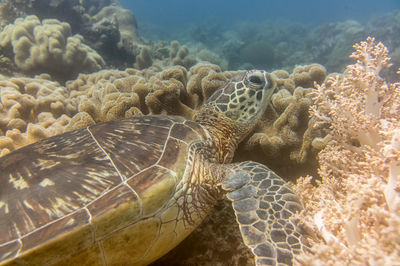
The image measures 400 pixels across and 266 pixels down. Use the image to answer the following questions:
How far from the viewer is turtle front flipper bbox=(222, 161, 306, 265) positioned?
1.33m

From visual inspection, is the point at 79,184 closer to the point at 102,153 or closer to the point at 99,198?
the point at 99,198

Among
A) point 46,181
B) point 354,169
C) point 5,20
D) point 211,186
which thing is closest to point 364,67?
point 354,169

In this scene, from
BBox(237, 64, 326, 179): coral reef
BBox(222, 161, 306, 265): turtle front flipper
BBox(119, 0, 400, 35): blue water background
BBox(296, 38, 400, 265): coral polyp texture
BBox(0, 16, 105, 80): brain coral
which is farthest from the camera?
BBox(119, 0, 400, 35): blue water background

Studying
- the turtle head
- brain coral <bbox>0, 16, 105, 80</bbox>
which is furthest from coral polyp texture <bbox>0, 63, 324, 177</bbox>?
brain coral <bbox>0, 16, 105, 80</bbox>

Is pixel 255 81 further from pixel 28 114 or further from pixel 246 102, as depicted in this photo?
pixel 28 114

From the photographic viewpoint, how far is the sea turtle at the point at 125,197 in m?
1.20

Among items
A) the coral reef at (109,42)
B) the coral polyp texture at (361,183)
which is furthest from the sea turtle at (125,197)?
the coral reef at (109,42)

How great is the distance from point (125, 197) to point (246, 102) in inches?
66.7

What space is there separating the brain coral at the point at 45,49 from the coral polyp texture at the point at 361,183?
605 centimetres

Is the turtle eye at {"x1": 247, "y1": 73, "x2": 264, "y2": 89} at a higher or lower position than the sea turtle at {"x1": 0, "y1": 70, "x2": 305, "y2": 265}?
higher

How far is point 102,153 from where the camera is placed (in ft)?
5.06

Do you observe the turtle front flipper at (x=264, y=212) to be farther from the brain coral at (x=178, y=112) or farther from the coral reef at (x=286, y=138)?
the coral reef at (x=286, y=138)

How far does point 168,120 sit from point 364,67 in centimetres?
183

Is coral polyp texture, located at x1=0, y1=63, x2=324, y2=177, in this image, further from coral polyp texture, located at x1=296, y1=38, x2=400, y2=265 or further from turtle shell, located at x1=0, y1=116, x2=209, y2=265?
turtle shell, located at x1=0, y1=116, x2=209, y2=265
